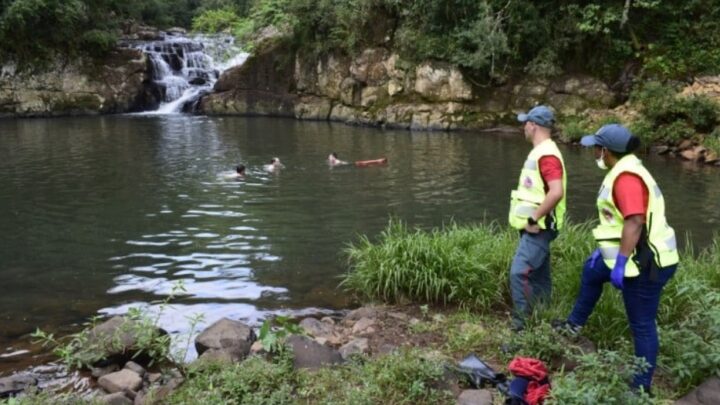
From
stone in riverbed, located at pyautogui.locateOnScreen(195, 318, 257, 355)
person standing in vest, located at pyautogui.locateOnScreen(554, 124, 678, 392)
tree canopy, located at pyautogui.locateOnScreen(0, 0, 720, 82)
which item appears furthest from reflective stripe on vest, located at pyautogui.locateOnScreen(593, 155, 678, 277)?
tree canopy, located at pyautogui.locateOnScreen(0, 0, 720, 82)

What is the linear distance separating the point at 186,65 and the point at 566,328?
31804 mm

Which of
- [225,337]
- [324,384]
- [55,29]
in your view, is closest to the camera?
[324,384]

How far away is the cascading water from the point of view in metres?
32.0

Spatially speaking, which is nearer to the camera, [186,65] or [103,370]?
[103,370]

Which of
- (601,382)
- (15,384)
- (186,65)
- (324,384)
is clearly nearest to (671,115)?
(601,382)

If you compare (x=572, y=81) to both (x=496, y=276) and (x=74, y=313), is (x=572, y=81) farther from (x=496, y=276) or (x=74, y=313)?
(x=74, y=313)

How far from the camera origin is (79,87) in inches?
1201

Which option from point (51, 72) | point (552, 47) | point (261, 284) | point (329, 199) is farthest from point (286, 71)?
point (261, 284)

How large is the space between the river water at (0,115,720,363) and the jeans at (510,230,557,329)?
2.42 m

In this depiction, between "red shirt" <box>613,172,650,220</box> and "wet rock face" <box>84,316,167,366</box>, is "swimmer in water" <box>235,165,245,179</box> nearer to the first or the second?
"wet rock face" <box>84,316,167,366</box>

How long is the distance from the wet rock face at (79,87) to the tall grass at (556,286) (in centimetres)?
2702

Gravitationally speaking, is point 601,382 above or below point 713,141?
below

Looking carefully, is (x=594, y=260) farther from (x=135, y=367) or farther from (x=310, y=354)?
(x=135, y=367)

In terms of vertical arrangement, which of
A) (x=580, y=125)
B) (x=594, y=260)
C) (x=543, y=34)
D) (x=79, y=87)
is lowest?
(x=594, y=260)
